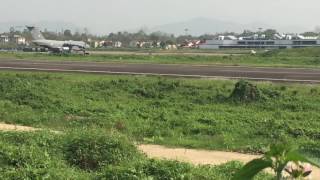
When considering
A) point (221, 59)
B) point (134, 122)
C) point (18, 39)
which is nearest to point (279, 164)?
point (134, 122)

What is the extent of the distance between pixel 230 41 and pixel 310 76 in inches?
3980

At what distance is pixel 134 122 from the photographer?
16781mm

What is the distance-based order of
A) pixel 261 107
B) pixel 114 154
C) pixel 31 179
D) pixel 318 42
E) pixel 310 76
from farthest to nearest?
1. pixel 318 42
2. pixel 310 76
3. pixel 261 107
4. pixel 114 154
5. pixel 31 179

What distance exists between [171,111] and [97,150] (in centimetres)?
824

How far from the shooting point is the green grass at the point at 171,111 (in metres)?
15.2

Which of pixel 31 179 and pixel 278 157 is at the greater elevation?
pixel 278 157

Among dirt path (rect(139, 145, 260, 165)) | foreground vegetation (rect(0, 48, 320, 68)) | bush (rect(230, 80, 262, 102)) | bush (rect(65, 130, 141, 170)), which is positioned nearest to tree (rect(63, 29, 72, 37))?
foreground vegetation (rect(0, 48, 320, 68))

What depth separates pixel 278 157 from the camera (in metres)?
2.51

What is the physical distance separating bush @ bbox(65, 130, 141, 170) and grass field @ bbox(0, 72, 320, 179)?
18 mm

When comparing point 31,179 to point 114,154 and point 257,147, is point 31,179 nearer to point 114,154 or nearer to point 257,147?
point 114,154

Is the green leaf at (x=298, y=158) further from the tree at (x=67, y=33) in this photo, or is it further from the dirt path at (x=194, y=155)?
the tree at (x=67, y=33)

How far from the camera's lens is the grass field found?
367 inches

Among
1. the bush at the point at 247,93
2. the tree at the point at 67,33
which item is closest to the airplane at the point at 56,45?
the bush at the point at 247,93

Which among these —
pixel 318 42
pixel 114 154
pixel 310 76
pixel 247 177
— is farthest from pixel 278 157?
pixel 318 42
